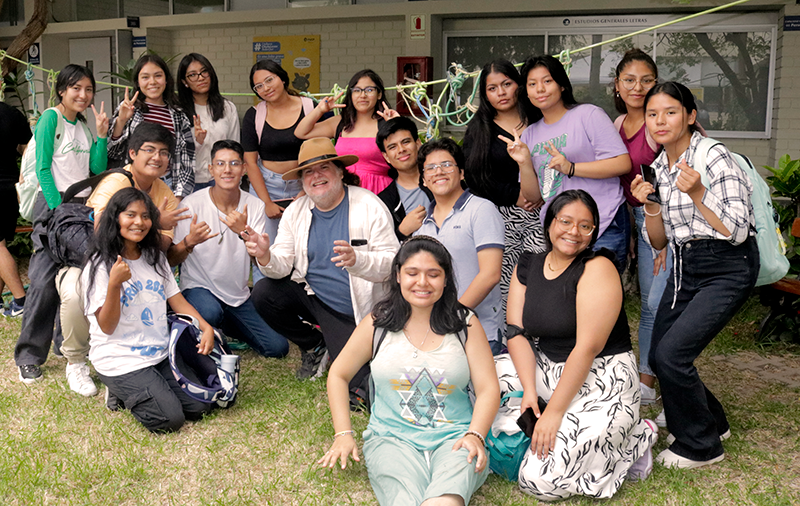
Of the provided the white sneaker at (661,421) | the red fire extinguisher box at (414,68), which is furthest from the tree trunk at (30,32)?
the white sneaker at (661,421)

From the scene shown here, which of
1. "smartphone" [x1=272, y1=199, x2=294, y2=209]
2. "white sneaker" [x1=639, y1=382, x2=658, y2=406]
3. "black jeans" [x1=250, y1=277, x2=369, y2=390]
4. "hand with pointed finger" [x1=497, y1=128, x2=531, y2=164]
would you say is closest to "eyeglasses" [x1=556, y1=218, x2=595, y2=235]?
"hand with pointed finger" [x1=497, y1=128, x2=531, y2=164]

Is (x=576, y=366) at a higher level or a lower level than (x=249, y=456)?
higher

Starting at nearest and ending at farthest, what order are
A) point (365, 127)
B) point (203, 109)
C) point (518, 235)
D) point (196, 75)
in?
point (518, 235)
point (365, 127)
point (196, 75)
point (203, 109)

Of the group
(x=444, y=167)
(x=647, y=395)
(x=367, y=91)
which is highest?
(x=367, y=91)

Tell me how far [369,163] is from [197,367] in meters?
1.46

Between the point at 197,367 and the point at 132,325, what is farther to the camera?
the point at 197,367

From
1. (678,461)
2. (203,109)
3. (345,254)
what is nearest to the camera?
(678,461)

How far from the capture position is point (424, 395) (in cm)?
276

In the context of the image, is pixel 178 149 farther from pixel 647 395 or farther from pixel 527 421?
pixel 647 395

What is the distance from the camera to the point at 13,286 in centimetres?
505

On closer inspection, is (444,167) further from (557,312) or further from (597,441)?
(597,441)

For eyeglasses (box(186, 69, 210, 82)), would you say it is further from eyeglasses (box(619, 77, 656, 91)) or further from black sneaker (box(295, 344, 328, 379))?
eyeglasses (box(619, 77, 656, 91))

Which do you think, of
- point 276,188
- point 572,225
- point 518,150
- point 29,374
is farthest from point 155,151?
point 572,225

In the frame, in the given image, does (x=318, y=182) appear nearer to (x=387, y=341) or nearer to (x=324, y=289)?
(x=324, y=289)
